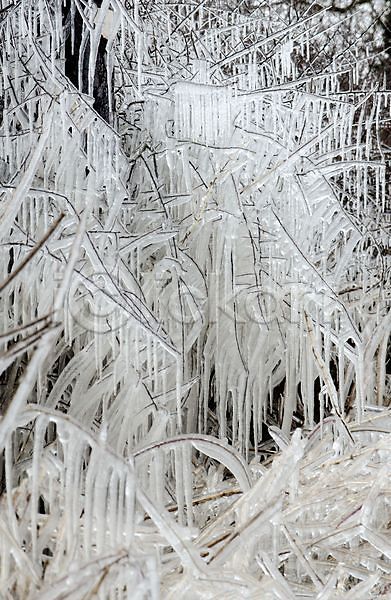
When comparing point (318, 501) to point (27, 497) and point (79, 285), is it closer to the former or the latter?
point (27, 497)

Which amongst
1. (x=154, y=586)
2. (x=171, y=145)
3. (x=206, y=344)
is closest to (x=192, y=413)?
(x=206, y=344)

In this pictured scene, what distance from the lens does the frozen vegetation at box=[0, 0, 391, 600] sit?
0.71m

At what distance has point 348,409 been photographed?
134cm

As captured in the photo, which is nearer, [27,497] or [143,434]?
[27,497]

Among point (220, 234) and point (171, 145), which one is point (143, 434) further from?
point (171, 145)

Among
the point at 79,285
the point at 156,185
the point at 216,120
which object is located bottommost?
the point at 79,285

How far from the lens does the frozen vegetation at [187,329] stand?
27.9 inches

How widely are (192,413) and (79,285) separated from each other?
28cm

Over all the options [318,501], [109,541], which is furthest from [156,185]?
[109,541]

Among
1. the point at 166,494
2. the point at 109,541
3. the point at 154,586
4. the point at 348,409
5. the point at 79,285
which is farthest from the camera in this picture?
the point at 348,409

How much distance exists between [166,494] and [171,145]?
2.05 ft

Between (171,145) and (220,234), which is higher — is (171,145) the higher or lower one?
the higher one

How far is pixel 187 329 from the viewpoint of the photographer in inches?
47.8

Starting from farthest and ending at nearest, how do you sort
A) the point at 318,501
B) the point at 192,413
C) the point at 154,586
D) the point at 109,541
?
the point at 192,413
the point at 318,501
the point at 109,541
the point at 154,586
